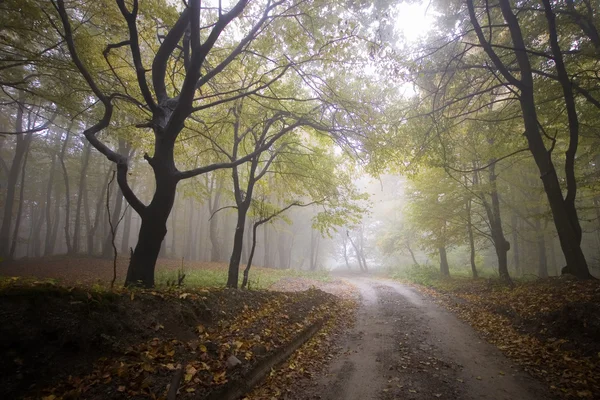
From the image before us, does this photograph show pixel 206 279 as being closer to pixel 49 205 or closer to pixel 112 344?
pixel 112 344

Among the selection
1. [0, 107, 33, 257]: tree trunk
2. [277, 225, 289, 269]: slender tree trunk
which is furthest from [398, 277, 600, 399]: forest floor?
[277, 225, 289, 269]: slender tree trunk

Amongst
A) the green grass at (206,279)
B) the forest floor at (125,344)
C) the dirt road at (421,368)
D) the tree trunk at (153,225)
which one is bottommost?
the dirt road at (421,368)

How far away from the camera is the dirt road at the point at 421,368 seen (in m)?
4.05

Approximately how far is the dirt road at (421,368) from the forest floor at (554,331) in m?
0.32

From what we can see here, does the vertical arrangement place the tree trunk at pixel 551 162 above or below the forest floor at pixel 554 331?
above

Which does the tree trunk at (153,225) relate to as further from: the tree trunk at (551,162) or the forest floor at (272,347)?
the tree trunk at (551,162)

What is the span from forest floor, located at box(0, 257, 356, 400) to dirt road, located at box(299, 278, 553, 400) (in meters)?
0.68

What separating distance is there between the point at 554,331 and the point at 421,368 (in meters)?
2.89

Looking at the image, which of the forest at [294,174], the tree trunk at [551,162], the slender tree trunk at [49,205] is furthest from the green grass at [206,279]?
the slender tree trunk at [49,205]

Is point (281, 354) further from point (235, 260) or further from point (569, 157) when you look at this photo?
point (569, 157)

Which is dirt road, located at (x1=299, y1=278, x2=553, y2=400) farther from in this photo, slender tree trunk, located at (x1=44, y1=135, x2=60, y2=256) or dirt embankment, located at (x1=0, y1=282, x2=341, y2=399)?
slender tree trunk, located at (x1=44, y1=135, x2=60, y2=256)

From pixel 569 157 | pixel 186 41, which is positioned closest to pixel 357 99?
pixel 186 41

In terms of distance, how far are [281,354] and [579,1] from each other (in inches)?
511

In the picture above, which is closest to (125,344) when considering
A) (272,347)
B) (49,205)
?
(272,347)
